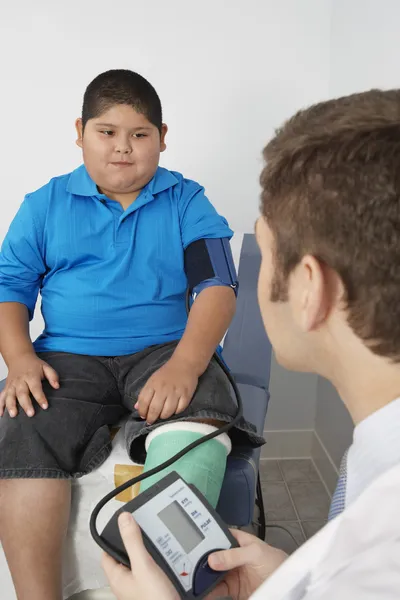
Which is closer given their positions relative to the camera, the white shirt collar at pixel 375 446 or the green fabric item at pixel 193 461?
the white shirt collar at pixel 375 446

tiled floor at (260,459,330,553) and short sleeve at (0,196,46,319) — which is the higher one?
short sleeve at (0,196,46,319)

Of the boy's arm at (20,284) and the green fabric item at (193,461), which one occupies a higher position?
the boy's arm at (20,284)

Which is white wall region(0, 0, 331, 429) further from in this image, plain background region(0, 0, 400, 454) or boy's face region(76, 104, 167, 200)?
boy's face region(76, 104, 167, 200)

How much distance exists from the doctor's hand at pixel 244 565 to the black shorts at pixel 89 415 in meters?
0.24

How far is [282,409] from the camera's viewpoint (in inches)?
76.7

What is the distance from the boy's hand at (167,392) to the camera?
89cm

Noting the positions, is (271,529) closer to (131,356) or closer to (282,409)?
(282,409)

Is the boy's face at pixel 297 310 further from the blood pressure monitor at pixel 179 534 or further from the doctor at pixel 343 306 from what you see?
the blood pressure monitor at pixel 179 534

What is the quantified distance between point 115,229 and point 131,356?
0.26 metres

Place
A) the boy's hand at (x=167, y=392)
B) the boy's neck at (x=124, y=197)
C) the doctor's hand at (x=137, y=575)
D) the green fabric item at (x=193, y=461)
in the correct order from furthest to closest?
the boy's neck at (x=124, y=197)
the boy's hand at (x=167, y=392)
the green fabric item at (x=193, y=461)
the doctor's hand at (x=137, y=575)

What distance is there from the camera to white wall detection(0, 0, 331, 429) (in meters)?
1.58

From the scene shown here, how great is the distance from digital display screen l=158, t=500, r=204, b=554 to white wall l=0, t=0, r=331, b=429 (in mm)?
1239

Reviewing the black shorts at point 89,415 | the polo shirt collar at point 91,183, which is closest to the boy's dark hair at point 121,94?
the polo shirt collar at point 91,183

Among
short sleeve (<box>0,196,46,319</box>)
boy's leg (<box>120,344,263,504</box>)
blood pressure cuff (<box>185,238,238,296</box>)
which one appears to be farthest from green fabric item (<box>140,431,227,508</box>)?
short sleeve (<box>0,196,46,319</box>)
